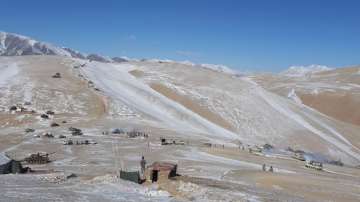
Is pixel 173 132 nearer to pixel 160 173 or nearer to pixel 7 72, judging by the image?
pixel 160 173

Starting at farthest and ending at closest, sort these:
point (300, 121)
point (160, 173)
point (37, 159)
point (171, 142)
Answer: point (300, 121)
point (171, 142)
point (37, 159)
point (160, 173)

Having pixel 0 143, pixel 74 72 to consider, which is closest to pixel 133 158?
pixel 0 143

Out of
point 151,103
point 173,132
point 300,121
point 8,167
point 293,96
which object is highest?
point 293,96

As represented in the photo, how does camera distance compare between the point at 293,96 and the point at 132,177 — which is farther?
the point at 293,96

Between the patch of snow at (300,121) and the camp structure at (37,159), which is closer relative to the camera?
the camp structure at (37,159)

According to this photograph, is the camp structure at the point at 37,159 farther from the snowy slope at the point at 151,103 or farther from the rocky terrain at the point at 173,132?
the snowy slope at the point at 151,103

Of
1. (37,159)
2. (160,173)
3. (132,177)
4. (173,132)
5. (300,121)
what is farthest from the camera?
(300,121)

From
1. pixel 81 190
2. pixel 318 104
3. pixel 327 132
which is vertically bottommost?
pixel 81 190

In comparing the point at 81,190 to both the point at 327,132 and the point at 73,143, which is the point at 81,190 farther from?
the point at 327,132

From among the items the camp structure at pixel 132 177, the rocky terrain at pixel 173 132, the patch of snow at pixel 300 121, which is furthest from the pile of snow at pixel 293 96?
the camp structure at pixel 132 177

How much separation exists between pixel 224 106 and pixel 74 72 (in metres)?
38.8

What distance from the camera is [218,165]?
51.5 metres

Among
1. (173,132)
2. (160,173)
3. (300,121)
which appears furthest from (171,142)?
(300,121)

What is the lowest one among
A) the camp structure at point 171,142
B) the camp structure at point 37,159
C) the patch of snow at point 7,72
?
the camp structure at point 37,159
